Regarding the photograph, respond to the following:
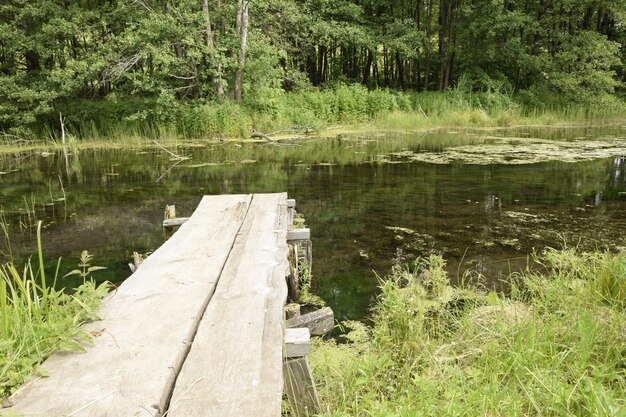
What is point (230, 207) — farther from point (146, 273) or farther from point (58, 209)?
point (58, 209)

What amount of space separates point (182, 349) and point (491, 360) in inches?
64.5

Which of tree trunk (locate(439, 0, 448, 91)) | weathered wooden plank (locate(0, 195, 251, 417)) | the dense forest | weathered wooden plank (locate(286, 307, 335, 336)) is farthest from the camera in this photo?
tree trunk (locate(439, 0, 448, 91))

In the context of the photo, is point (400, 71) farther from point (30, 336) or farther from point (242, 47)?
point (30, 336)

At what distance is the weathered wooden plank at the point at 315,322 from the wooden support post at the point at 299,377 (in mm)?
712

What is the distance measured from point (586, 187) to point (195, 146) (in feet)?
31.3

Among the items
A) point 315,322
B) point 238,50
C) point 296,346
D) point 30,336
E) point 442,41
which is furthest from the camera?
point 442,41

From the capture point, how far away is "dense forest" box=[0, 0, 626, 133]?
13.8 meters

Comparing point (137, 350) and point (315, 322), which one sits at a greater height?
point (137, 350)

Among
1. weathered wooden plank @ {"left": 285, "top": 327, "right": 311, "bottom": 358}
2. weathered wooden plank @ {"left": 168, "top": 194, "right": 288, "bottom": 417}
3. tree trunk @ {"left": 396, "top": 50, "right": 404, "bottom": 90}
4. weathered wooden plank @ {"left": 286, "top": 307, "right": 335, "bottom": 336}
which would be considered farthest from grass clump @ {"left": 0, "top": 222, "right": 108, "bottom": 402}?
tree trunk @ {"left": 396, "top": 50, "right": 404, "bottom": 90}

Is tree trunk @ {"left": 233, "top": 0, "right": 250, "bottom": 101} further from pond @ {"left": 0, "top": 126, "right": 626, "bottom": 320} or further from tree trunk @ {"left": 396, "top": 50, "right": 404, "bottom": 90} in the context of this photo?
tree trunk @ {"left": 396, "top": 50, "right": 404, "bottom": 90}

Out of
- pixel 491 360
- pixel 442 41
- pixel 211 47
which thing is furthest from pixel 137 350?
pixel 442 41

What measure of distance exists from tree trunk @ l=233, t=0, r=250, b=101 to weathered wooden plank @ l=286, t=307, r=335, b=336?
1297cm

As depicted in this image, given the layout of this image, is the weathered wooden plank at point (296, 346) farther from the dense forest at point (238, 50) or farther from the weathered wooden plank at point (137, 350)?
the dense forest at point (238, 50)

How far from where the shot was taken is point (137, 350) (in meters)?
2.02
